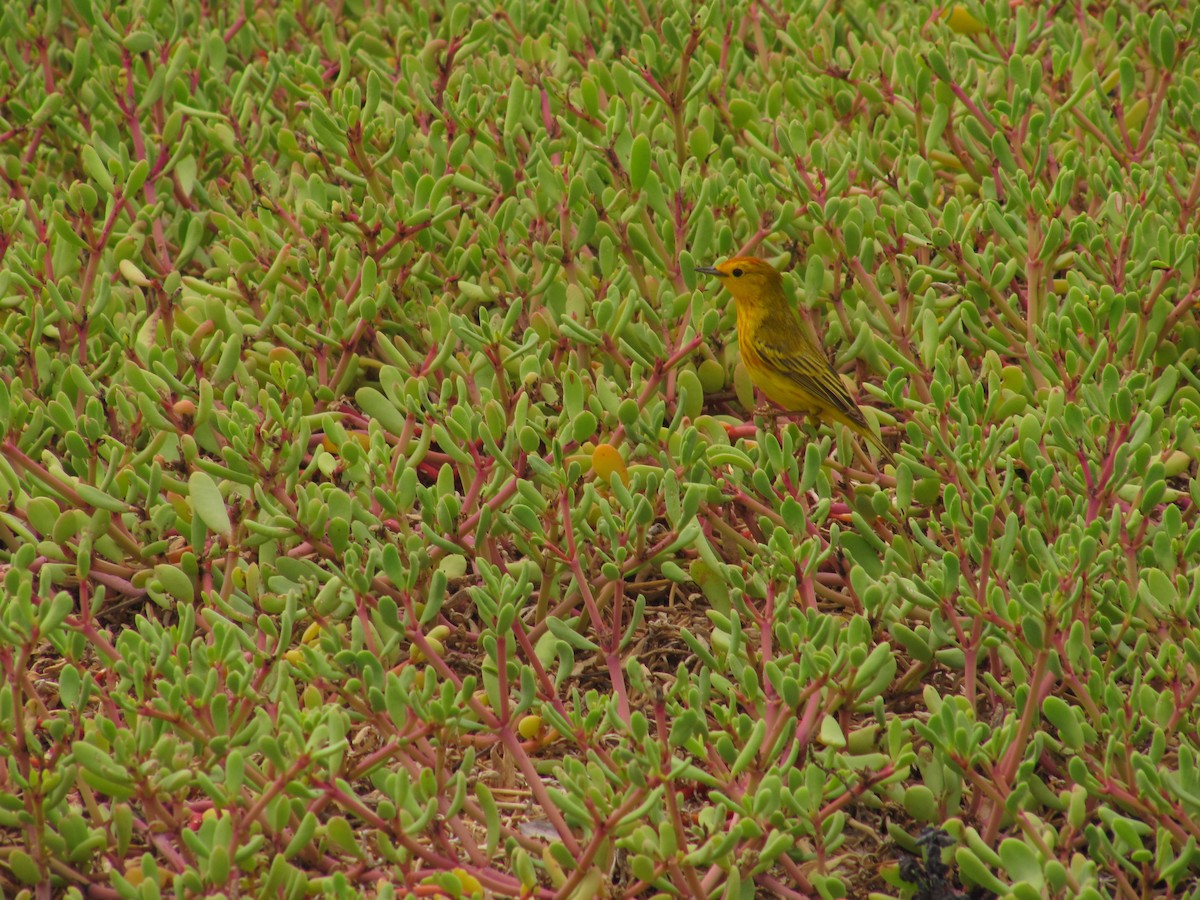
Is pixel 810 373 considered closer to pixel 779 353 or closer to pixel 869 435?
pixel 779 353

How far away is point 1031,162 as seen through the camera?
379 centimetres

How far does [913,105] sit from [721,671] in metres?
2.11

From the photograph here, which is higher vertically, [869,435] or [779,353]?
[779,353]

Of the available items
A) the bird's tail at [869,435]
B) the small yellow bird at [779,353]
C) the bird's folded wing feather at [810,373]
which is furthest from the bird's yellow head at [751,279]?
the bird's tail at [869,435]

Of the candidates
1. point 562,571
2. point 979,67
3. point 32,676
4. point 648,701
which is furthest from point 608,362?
point 979,67

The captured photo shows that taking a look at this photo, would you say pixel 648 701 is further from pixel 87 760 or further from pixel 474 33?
pixel 474 33

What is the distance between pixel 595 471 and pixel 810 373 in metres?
0.74

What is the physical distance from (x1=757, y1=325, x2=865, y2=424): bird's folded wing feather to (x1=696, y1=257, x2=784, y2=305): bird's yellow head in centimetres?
20

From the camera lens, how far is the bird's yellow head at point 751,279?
3672 millimetres

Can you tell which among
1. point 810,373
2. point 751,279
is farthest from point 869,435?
point 751,279

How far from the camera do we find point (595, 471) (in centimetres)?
309

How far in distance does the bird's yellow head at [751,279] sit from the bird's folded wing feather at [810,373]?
203mm

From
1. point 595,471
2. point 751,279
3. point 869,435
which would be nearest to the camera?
point 595,471

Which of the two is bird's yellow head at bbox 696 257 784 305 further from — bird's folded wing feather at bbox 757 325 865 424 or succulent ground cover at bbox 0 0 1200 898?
bird's folded wing feather at bbox 757 325 865 424
